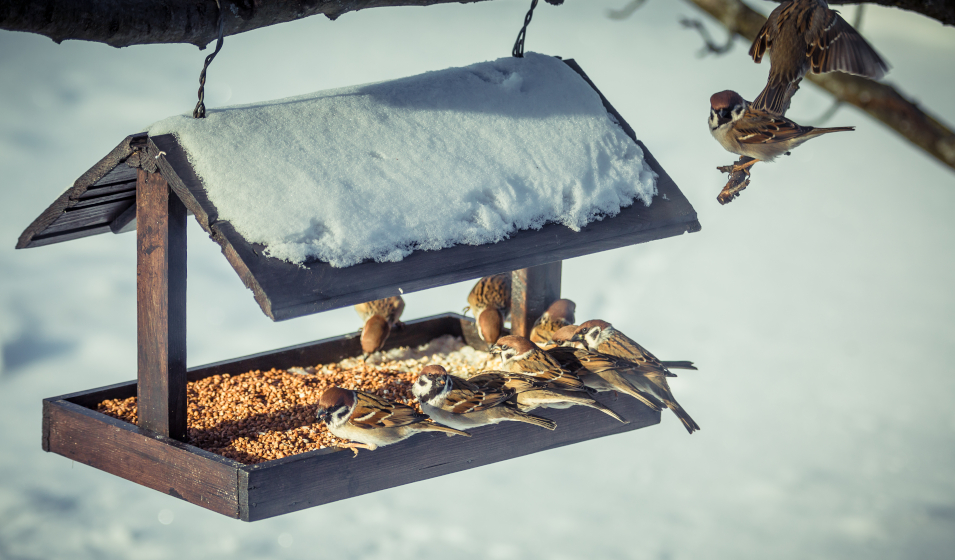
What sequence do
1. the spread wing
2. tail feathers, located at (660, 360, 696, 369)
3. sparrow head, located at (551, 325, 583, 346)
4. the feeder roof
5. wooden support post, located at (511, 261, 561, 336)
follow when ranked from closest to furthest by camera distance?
the feeder roof
the spread wing
tail feathers, located at (660, 360, 696, 369)
sparrow head, located at (551, 325, 583, 346)
wooden support post, located at (511, 261, 561, 336)

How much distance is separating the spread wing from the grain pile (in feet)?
0.83

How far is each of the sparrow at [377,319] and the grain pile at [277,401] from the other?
81 millimetres

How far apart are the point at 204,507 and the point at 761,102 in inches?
75.9

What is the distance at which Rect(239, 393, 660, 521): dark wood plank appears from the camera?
2.36 metres

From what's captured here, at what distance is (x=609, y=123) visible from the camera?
10.1ft

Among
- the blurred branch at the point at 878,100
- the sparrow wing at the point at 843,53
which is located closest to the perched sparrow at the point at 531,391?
the sparrow wing at the point at 843,53

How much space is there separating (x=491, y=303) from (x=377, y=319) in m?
0.49

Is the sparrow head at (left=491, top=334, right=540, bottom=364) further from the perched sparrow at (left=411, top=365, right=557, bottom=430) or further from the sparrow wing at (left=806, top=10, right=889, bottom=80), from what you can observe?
the sparrow wing at (left=806, top=10, right=889, bottom=80)

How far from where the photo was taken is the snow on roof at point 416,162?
2381 millimetres

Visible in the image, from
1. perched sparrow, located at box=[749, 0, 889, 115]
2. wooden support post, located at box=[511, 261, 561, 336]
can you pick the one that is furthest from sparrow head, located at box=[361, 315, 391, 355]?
perched sparrow, located at box=[749, 0, 889, 115]

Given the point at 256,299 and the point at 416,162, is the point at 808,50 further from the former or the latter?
the point at 256,299

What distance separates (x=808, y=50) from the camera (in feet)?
8.09

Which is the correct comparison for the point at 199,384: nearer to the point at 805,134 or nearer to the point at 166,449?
the point at 166,449

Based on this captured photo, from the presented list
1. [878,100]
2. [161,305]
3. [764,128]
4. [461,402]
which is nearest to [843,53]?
[764,128]
